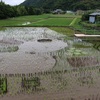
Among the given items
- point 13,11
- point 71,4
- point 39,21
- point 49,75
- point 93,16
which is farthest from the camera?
point 71,4

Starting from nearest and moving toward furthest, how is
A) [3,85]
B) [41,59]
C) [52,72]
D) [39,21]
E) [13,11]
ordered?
[3,85], [52,72], [41,59], [39,21], [13,11]

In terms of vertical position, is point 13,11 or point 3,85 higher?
point 13,11

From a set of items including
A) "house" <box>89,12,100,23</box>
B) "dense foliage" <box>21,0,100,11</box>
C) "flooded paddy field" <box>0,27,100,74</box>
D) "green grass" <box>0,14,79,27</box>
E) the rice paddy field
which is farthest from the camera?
"dense foliage" <box>21,0,100,11</box>

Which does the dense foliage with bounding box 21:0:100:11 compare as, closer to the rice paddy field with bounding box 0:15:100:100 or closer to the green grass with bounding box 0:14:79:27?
the green grass with bounding box 0:14:79:27

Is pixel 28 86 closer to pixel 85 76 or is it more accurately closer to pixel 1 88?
pixel 1 88

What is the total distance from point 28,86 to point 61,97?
1982mm

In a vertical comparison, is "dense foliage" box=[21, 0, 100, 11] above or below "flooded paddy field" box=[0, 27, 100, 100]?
above

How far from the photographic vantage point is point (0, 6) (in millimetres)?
59688

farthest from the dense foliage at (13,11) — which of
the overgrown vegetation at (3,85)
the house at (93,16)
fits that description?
the overgrown vegetation at (3,85)

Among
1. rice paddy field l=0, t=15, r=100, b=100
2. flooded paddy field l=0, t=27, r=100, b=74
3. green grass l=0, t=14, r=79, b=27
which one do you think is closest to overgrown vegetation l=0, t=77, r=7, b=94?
rice paddy field l=0, t=15, r=100, b=100

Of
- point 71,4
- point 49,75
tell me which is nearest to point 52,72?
point 49,75

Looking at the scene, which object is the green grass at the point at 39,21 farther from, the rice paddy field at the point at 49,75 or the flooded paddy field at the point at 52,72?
the rice paddy field at the point at 49,75

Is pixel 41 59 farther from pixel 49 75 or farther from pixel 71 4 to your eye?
pixel 71 4

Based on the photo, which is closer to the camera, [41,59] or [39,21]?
[41,59]
